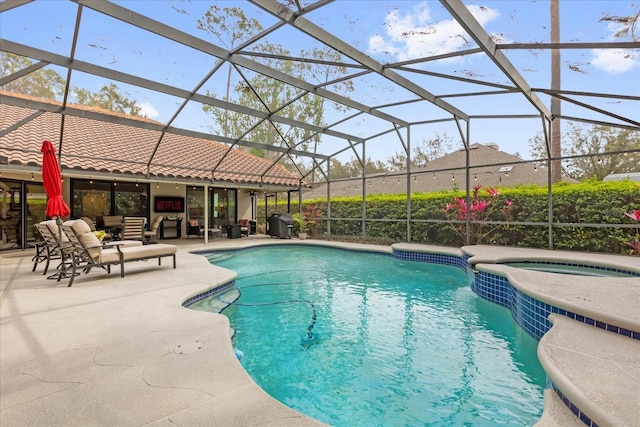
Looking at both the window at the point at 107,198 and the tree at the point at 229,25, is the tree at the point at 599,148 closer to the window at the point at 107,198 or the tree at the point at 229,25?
the tree at the point at 229,25

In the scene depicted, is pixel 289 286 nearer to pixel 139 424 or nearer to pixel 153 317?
pixel 153 317

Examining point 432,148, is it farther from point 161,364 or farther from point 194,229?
point 161,364

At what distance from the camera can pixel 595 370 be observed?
7.69 feet

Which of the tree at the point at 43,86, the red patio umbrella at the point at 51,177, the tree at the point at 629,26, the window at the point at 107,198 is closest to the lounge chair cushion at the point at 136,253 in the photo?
the red patio umbrella at the point at 51,177

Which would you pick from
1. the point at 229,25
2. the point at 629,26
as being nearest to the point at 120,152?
the point at 229,25

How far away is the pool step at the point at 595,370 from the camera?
1.90 m

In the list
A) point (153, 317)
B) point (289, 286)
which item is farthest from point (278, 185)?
point (153, 317)

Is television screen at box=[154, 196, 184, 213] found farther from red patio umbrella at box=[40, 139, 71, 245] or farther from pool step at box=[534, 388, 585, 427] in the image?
pool step at box=[534, 388, 585, 427]

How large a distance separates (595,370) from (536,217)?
829 centimetres

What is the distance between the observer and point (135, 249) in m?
6.34

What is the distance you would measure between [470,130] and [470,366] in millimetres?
8732

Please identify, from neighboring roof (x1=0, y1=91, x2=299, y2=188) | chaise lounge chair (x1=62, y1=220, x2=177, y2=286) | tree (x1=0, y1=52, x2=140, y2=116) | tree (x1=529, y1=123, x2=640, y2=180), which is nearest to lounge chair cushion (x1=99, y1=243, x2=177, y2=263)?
chaise lounge chair (x1=62, y1=220, x2=177, y2=286)

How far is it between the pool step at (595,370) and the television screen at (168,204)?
1475 cm

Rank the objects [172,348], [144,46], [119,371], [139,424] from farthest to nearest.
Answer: [144,46], [172,348], [119,371], [139,424]
